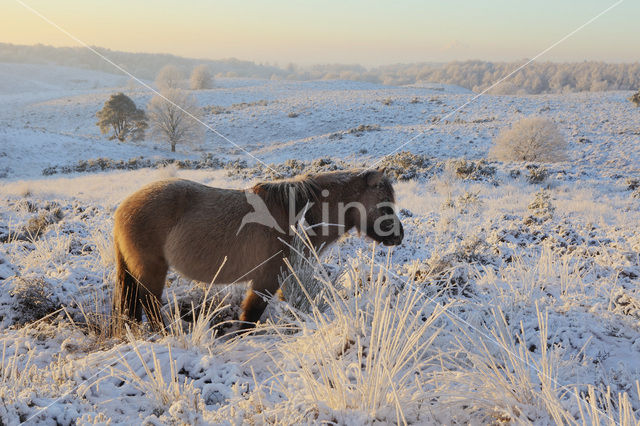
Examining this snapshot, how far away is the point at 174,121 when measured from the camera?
3784 cm

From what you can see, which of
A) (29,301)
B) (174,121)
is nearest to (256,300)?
(29,301)

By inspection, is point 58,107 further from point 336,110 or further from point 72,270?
point 72,270

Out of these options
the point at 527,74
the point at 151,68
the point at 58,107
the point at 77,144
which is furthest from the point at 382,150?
the point at 151,68

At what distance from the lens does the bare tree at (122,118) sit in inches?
1624

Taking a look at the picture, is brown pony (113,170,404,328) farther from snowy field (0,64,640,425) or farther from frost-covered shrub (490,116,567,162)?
frost-covered shrub (490,116,567,162)

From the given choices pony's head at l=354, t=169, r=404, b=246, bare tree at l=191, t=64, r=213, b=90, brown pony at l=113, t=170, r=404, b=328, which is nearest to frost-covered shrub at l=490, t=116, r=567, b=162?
pony's head at l=354, t=169, r=404, b=246

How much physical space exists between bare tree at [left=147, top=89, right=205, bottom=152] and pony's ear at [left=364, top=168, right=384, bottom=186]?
3697cm

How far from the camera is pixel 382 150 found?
2625 centimetres

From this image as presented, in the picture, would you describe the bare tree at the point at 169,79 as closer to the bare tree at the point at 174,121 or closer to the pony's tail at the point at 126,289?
the bare tree at the point at 174,121

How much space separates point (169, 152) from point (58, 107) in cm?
3561

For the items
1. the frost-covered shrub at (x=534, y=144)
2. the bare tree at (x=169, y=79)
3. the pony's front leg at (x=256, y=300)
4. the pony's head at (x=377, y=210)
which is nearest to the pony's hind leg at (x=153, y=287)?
the pony's front leg at (x=256, y=300)

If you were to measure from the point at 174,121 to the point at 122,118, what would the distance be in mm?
9005

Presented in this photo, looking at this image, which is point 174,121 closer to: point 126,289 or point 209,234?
point 126,289

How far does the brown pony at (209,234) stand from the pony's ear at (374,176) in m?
0.46
